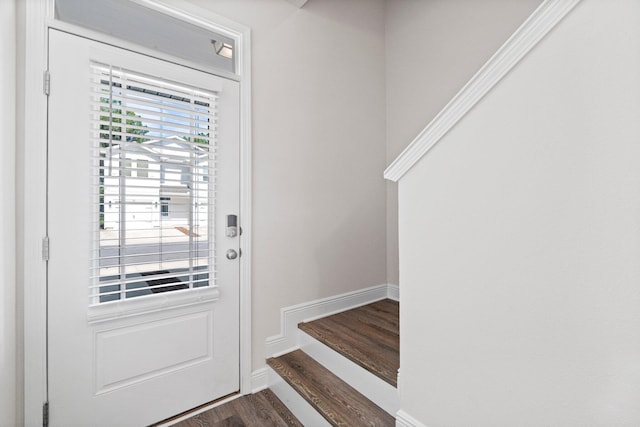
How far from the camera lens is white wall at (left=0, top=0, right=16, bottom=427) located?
3.68 ft

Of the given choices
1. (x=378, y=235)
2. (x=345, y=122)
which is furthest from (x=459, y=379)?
(x=345, y=122)

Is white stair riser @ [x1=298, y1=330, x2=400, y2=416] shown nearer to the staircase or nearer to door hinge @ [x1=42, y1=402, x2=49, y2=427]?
the staircase

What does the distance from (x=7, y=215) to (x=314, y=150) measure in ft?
5.33

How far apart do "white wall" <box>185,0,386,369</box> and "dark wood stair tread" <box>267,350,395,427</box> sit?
0.74ft

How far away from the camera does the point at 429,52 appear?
7.62ft

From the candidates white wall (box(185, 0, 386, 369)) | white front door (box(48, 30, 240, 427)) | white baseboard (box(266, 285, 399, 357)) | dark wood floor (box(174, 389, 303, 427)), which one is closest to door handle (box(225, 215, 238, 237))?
white front door (box(48, 30, 240, 427))

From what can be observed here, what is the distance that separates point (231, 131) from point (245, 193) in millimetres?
383

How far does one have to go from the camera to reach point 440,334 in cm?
114

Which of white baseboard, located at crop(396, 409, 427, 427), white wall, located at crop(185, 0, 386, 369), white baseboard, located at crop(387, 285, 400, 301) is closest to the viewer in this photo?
white baseboard, located at crop(396, 409, 427, 427)

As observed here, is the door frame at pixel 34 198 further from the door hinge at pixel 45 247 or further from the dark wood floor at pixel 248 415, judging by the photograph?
the dark wood floor at pixel 248 415

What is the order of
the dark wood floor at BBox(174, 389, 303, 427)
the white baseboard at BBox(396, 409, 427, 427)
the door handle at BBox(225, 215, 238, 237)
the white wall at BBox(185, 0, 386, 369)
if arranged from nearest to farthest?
1. the white baseboard at BBox(396, 409, 427, 427)
2. the dark wood floor at BBox(174, 389, 303, 427)
3. the door handle at BBox(225, 215, 238, 237)
4. the white wall at BBox(185, 0, 386, 369)

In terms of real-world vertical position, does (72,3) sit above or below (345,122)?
above

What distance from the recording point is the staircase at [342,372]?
1.43m

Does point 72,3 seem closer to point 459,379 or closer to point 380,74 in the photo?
point 380,74
